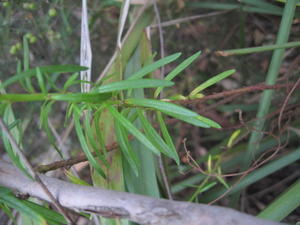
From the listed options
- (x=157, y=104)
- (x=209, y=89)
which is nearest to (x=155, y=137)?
(x=157, y=104)

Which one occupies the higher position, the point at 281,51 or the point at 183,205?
the point at 281,51

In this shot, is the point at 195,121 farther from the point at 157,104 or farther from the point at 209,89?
the point at 209,89

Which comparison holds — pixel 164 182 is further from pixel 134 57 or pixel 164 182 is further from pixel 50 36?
pixel 50 36

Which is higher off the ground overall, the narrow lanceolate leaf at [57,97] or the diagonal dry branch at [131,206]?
the narrow lanceolate leaf at [57,97]

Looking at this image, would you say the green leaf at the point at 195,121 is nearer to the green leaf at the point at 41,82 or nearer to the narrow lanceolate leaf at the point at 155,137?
the narrow lanceolate leaf at the point at 155,137

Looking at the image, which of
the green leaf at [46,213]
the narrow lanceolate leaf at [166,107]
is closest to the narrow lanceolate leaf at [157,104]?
the narrow lanceolate leaf at [166,107]

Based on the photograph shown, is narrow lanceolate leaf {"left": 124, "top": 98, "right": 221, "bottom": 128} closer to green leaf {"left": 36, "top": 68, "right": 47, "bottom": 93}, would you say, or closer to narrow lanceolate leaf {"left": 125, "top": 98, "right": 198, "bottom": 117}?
narrow lanceolate leaf {"left": 125, "top": 98, "right": 198, "bottom": 117}

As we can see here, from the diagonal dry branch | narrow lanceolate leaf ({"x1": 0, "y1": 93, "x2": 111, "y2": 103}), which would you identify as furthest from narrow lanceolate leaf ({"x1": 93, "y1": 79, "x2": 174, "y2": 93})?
the diagonal dry branch

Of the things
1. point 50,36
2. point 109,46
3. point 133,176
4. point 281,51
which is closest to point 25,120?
point 50,36
